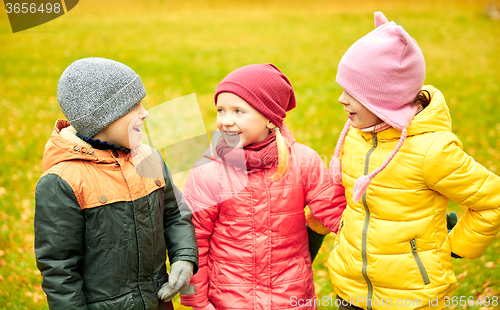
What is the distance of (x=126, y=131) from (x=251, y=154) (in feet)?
2.21

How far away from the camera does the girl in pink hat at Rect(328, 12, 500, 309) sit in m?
2.04

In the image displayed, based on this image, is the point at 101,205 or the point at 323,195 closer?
the point at 101,205

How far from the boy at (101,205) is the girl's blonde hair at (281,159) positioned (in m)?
0.63

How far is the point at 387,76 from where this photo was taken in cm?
207

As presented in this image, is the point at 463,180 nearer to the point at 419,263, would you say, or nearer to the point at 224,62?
the point at 419,263

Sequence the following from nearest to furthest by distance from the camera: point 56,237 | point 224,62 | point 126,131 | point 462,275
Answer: point 56,237
point 126,131
point 462,275
point 224,62

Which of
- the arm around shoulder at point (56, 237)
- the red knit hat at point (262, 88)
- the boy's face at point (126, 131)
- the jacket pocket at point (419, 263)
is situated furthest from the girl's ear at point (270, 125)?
the arm around shoulder at point (56, 237)

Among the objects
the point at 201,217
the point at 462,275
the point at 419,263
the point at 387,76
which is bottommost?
the point at 462,275

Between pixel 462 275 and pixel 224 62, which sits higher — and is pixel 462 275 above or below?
below

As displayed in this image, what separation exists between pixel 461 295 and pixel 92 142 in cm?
332

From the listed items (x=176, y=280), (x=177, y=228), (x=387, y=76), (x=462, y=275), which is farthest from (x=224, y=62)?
(x=176, y=280)

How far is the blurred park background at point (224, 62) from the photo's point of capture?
468cm

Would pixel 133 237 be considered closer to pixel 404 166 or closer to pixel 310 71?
pixel 404 166

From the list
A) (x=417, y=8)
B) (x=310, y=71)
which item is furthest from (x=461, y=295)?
(x=417, y=8)
